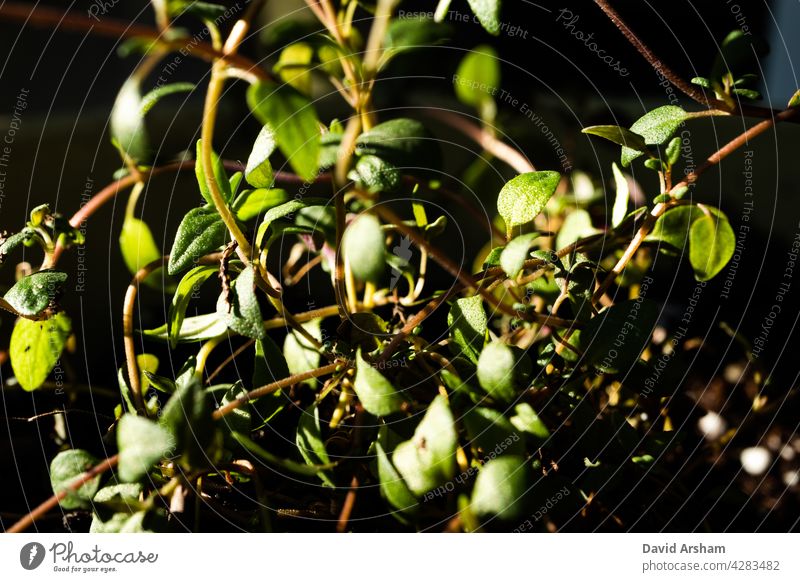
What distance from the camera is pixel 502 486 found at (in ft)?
0.95

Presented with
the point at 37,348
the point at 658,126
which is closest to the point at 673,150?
the point at 658,126

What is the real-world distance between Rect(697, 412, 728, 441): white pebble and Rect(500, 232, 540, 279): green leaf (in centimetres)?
24

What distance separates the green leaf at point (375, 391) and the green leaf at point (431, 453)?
0.05 feet

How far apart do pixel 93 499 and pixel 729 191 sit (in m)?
0.55

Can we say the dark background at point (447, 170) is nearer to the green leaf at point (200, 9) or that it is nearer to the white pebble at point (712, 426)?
the white pebble at point (712, 426)

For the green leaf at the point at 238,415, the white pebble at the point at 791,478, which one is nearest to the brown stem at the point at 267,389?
the green leaf at the point at 238,415

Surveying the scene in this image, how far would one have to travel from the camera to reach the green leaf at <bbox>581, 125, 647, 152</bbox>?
1.10 ft

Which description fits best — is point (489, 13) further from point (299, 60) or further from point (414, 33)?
point (299, 60)

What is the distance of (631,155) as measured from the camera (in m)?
0.35

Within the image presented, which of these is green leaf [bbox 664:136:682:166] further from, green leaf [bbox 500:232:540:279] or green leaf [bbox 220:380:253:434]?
green leaf [bbox 220:380:253:434]

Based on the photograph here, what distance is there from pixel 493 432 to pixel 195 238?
0.16 m

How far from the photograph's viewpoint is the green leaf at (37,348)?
357 millimetres

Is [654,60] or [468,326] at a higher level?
[654,60]
